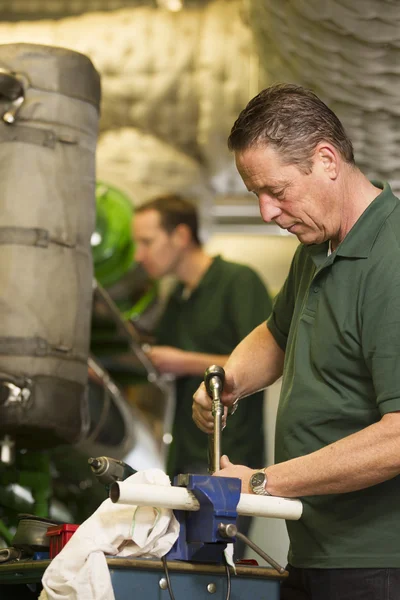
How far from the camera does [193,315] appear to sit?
11.2 feet

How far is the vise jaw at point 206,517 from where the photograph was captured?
136 cm

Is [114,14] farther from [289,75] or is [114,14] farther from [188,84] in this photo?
[289,75]

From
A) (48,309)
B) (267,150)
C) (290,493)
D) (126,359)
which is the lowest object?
(126,359)

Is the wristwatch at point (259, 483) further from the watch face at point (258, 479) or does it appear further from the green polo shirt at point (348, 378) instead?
the green polo shirt at point (348, 378)

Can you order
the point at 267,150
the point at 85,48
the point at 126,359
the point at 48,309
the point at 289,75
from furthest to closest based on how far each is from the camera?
the point at 85,48 → the point at 126,359 → the point at 289,75 → the point at 48,309 → the point at 267,150

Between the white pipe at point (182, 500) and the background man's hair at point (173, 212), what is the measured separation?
2184 millimetres

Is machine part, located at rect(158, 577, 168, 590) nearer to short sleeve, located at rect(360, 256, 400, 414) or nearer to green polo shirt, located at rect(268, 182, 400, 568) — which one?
green polo shirt, located at rect(268, 182, 400, 568)

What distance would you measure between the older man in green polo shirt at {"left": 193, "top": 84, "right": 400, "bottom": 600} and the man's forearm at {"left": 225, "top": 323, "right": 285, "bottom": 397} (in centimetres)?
14

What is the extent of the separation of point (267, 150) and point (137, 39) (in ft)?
7.61

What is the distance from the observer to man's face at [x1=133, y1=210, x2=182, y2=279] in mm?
3553

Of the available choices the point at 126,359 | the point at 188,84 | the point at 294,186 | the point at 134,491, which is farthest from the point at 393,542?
the point at 188,84

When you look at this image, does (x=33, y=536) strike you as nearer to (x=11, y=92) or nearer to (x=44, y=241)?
(x=44, y=241)

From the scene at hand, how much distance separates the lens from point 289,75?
291 centimetres

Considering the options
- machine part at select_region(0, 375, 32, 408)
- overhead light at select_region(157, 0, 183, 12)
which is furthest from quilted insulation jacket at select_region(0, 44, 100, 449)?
overhead light at select_region(157, 0, 183, 12)
